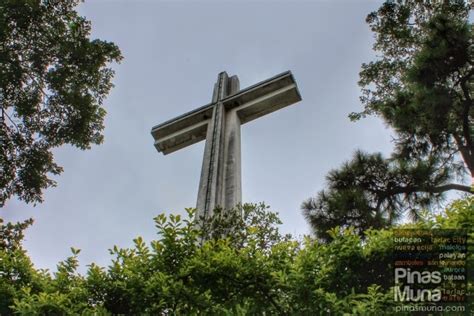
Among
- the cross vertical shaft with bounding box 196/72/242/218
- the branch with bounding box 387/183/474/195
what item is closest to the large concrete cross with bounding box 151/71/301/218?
the cross vertical shaft with bounding box 196/72/242/218

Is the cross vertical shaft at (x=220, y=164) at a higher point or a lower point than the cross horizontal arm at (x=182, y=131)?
lower

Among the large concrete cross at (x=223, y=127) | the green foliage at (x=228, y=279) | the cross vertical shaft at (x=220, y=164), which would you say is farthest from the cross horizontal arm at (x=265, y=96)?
the green foliage at (x=228, y=279)

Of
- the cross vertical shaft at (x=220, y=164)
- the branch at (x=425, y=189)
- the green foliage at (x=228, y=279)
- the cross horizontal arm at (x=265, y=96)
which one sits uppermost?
the cross horizontal arm at (x=265, y=96)

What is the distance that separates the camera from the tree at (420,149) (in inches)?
343

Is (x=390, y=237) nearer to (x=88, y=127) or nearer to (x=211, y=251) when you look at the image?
(x=211, y=251)

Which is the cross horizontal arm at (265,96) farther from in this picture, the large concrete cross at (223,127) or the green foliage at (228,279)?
the green foliage at (228,279)

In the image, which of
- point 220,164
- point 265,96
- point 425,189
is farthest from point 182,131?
point 425,189

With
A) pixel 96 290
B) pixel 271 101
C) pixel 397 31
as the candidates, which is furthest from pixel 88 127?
pixel 397 31

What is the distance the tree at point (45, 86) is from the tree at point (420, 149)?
6065mm

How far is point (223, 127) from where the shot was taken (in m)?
6.90

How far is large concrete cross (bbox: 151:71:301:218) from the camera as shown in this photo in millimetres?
5695

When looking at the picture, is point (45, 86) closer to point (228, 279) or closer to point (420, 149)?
point (228, 279)

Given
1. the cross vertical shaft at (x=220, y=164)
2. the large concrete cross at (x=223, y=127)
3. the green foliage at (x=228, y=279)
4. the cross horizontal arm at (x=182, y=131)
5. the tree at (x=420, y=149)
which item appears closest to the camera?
the green foliage at (x=228, y=279)

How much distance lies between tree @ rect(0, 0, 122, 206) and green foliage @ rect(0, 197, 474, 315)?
6719 mm
